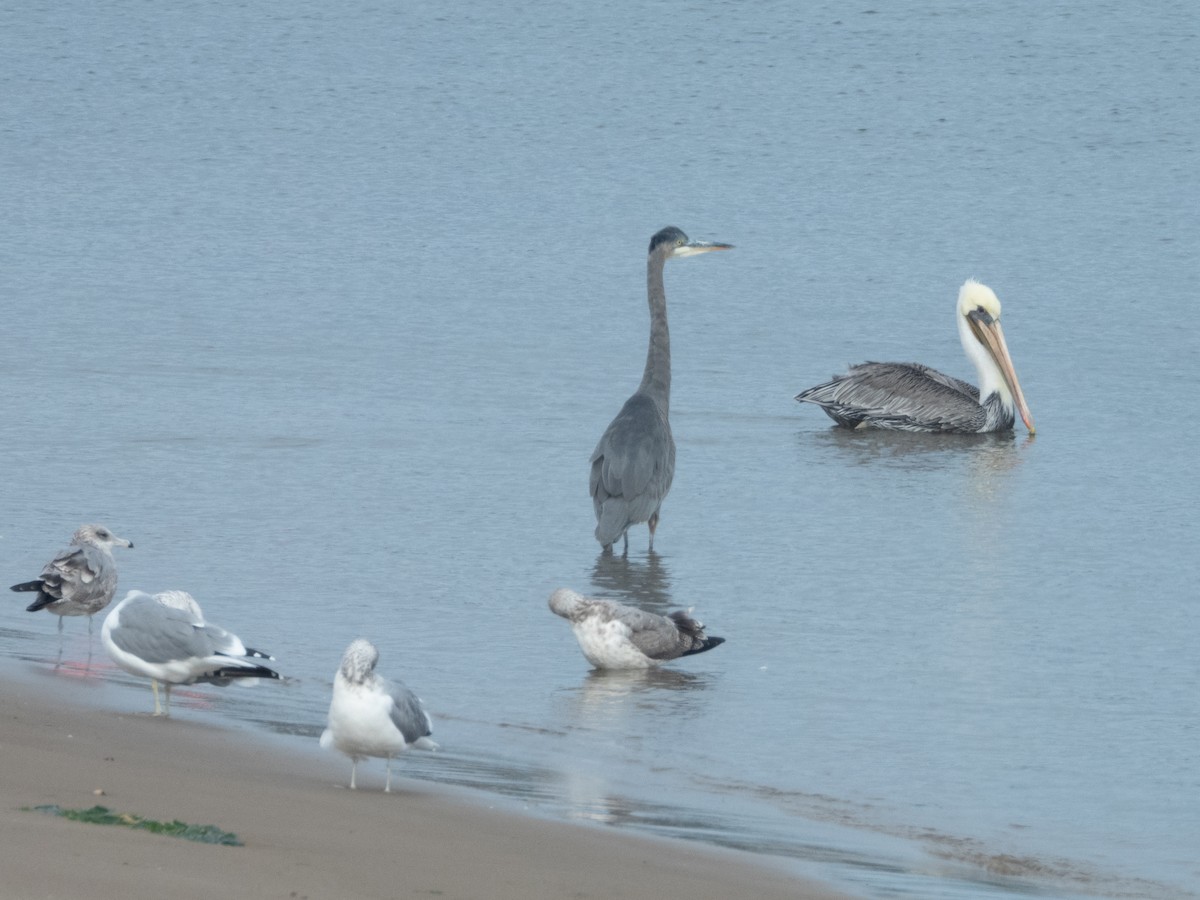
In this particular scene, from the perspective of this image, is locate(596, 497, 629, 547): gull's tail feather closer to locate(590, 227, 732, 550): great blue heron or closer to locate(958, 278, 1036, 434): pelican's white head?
locate(590, 227, 732, 550): great blue heron

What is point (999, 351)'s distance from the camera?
14.8 m

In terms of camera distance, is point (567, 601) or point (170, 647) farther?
point (567, 601)

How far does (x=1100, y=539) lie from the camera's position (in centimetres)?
1109

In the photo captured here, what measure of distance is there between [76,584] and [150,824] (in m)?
2.93

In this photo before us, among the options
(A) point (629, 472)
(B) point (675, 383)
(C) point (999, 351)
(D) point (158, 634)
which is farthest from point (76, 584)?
(B) point (675, 383)

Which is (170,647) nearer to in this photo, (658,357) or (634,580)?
(634,580)

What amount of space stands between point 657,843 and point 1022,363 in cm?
1268

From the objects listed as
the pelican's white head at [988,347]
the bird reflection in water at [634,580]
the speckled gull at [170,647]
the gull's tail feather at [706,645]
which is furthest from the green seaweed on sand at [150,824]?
the pelican's white head at [988,347]

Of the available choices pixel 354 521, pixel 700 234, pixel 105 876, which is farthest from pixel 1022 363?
pixel 105 876

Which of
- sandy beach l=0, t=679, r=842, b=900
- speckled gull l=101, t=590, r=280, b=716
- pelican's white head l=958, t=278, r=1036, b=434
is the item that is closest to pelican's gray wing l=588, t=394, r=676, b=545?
speckled gull l=101, t=590, r=280, b=716

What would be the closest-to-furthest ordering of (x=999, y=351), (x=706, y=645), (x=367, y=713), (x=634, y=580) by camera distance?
(x=367, y=713), (x=706, y=645), (x=634, y=580), (x=999, y=351)

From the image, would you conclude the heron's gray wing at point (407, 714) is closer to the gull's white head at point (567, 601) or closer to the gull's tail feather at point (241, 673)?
the gull's tail feather at point (241, 673)

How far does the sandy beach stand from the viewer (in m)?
4.79

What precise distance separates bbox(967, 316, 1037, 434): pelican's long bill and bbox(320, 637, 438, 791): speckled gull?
9241 mm
